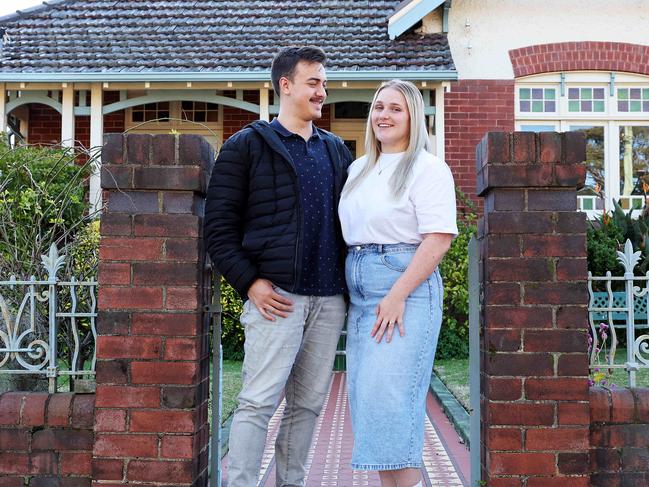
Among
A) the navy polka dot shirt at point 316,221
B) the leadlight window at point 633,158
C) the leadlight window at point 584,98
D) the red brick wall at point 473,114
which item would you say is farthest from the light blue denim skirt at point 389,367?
the leadlight window at point 633,158

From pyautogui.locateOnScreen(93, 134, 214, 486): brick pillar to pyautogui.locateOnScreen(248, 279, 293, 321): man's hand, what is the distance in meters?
0.34

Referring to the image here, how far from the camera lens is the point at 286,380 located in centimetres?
321

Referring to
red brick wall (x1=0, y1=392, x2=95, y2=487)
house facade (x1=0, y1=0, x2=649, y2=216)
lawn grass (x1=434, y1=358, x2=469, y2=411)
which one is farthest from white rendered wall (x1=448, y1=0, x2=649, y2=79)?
red brick wall (x1=0, y1=392, x2=95, y2=487)

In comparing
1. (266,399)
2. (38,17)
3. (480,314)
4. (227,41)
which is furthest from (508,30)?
(266,399)

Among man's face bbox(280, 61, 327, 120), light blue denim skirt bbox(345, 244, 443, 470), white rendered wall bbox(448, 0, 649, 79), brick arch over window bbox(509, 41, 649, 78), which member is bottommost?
light blue denim skirt bbox(345, 244, 443, 470)

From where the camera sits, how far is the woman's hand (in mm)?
2945

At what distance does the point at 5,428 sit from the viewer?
3.49m

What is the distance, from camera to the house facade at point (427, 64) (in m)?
11.2

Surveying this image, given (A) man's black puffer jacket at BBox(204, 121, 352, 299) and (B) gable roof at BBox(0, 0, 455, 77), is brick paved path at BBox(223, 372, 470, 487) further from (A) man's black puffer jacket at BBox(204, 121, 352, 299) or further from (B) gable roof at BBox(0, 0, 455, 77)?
(B) gable roof at BBox(0, 0, 455, 77)

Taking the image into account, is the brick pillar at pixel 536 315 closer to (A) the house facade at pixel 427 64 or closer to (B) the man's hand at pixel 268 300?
(B) the man's hand at pixel 268 300

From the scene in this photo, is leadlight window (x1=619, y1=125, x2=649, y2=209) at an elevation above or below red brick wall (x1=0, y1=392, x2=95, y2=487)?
above

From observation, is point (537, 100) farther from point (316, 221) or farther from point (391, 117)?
point (316, 221)

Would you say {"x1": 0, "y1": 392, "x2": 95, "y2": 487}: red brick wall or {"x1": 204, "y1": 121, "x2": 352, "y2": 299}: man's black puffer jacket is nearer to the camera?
{"x1": 204, "y1": 121, "x2": 352, "y2": 299}: man's black puffer jacket

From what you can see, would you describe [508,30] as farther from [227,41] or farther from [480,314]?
[480,314]
